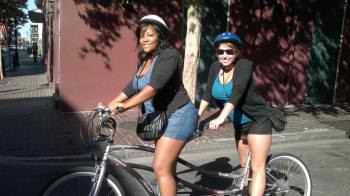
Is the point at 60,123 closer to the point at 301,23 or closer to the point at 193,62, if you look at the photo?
the point at 193,62

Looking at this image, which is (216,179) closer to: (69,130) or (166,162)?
(166,162)

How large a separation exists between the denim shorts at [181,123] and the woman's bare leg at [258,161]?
0.70 m

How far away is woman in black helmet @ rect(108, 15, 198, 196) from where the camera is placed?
12.5 ft

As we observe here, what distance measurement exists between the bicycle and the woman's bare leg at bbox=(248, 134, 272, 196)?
80 millimetres

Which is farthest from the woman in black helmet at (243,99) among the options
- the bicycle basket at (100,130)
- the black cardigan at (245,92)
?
the bicycle basket at (100,130)

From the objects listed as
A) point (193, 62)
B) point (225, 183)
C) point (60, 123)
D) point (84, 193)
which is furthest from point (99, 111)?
point (60, 123)

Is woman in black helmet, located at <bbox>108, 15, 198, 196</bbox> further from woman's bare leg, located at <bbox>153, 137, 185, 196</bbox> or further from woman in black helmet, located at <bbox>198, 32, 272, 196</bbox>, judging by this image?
woman in black helmet, located at <bbox>198, 32, 272, 196</bbox>

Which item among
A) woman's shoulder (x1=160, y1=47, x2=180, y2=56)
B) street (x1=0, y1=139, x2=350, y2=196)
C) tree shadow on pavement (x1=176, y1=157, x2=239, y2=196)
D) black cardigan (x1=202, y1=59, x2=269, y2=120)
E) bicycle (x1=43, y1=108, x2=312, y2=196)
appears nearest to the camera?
bicycle (x1=43, y1=108, x2=312, y2=196)

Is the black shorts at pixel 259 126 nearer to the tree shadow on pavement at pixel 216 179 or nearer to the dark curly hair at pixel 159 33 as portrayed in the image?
the tree shadow on pavement at pixel 216 179

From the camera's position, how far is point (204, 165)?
23.3 feet

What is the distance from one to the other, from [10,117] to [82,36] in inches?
89.6

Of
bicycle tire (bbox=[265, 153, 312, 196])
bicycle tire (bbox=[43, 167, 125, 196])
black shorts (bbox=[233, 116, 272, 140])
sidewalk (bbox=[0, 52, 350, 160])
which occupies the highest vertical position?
black shorts (bbox=[233, 116, 272, 140])

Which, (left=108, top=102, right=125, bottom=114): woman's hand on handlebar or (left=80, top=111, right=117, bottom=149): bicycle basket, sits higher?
(left=108, top=102, right=125, bottom=114): woman's hand on handlebar

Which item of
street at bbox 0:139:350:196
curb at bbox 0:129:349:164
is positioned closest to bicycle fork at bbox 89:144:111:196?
street at bbox 0:139:350:196
